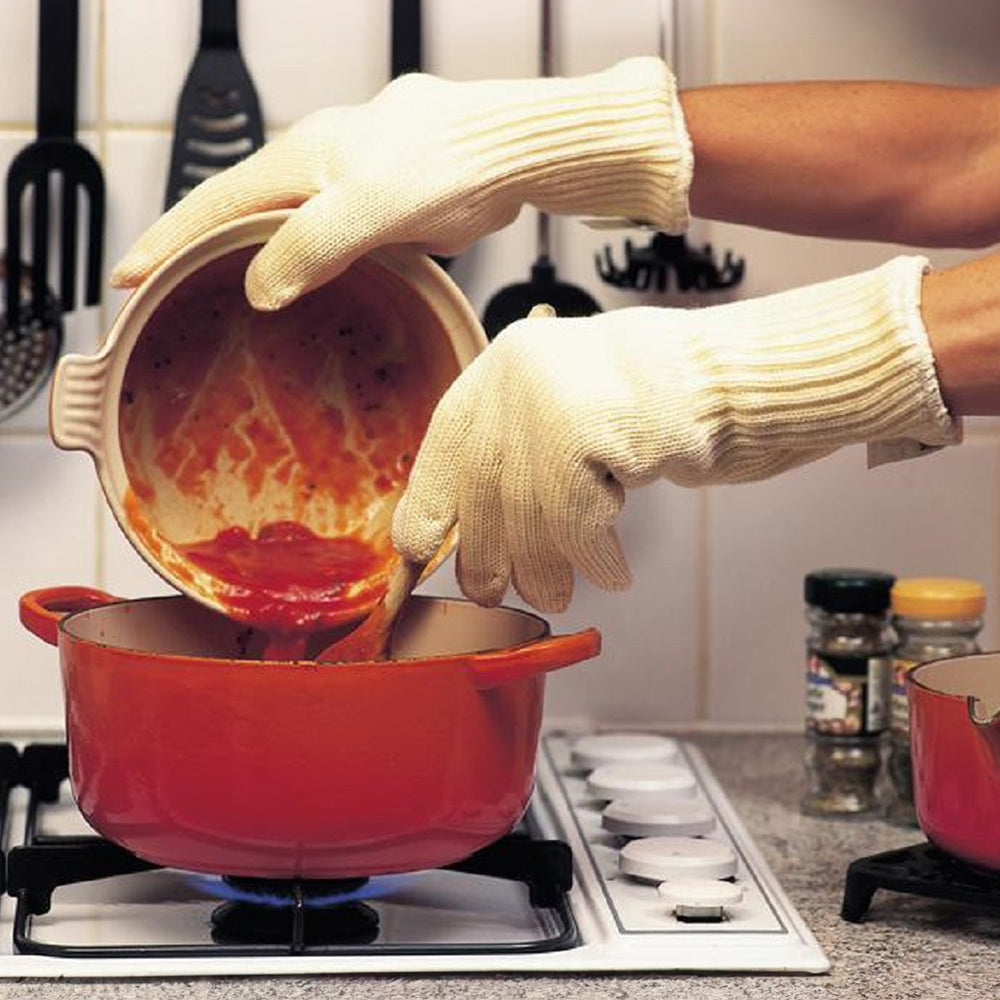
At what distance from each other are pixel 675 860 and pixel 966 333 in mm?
303

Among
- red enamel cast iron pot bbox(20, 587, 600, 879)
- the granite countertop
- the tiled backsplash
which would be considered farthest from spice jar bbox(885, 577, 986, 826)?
red enamel cast iron pot bbox(20, 587, 600, 879)

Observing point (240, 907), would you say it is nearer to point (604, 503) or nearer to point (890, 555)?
point (604, 503)

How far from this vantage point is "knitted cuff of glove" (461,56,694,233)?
100cm

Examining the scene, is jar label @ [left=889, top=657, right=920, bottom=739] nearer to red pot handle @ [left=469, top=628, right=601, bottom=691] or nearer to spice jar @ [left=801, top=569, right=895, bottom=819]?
spice jar @ [left=801, top=569, right=895, bottom=819]

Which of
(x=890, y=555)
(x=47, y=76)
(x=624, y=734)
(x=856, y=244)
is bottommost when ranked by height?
(x=624, y=734)

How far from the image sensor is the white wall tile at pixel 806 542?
1315mm

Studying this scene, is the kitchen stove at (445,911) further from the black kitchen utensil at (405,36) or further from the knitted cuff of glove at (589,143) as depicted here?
the black kitchen utensil at (405,36)

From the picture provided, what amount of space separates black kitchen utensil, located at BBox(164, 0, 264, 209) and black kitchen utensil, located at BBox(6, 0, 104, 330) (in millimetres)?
60

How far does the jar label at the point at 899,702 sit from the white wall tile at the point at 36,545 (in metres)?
0.54

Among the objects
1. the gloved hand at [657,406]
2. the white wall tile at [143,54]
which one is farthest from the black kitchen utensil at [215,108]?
the gloved hand at [657,406]

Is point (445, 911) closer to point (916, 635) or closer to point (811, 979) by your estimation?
point (811, 979)

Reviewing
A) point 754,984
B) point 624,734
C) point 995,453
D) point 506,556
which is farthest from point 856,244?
point 754,984

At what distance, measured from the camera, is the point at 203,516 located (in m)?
1.00

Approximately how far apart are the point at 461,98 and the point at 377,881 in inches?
16.3
